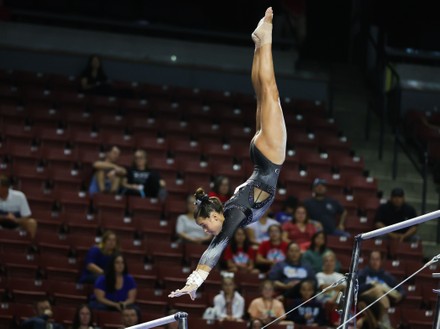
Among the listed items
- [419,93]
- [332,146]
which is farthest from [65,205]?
[419,93]

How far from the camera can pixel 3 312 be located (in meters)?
11.0

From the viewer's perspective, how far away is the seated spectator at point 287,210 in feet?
41.1

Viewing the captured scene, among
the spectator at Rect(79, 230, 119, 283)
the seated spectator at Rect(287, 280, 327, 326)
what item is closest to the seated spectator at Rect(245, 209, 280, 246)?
the seated spectator at Rect(287, 280, 327, 326)

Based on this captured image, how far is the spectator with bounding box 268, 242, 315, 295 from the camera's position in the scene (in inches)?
444

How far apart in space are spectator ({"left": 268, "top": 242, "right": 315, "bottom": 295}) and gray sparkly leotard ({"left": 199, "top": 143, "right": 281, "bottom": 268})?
3745 mm

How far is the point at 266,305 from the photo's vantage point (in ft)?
35.5

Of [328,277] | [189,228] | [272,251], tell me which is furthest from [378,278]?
[189,228]

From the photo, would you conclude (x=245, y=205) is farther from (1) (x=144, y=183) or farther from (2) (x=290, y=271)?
(1) (x=144, y=183)

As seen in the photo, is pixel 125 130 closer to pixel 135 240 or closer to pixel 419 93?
pixel 135 240

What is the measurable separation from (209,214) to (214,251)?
247 mm

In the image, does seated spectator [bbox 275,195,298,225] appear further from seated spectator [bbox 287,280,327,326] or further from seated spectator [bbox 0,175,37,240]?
seated spectator [bbox 0,175,37,240]

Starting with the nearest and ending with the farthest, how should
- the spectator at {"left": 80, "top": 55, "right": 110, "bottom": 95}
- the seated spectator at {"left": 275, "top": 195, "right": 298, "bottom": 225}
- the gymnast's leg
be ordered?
1. the gymnast's leg
2. the seated spectator at {"left": 275, "top": 195, "right": 298, "bottom": 225}
3. the spectator at {"left": 80, "top": 55, "right": 110, "bottom": 95}

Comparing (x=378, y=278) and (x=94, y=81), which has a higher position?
(x=94, y=81)

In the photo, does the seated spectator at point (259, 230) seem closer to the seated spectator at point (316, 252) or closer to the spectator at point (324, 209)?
the spectator at point (324, 209)
